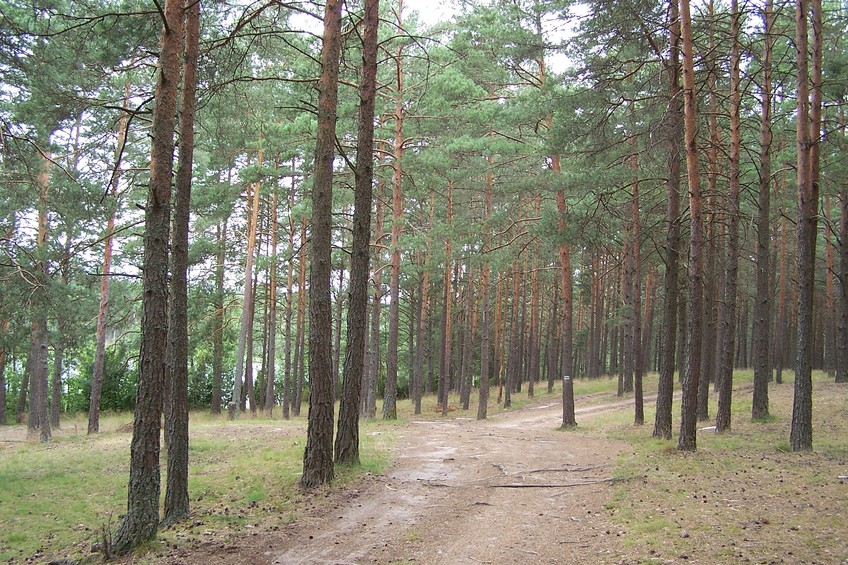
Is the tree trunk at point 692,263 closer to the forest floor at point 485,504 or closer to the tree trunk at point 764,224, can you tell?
the forest floor at point 485,504

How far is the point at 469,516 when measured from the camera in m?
7.26

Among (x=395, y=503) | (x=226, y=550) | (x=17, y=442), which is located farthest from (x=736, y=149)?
(x=17, y=442)

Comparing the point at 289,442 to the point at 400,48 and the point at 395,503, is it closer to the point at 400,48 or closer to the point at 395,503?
the point at 395,503

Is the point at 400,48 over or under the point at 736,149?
over

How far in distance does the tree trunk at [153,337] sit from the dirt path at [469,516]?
123 centimetres

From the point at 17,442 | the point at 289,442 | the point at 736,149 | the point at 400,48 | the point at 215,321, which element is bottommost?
the point at 17,442

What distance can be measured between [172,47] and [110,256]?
1646 centimetres

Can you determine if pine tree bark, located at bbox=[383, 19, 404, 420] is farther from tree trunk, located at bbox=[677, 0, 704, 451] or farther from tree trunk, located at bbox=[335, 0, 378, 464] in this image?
tree trunk, located at bbox=[677, 0, 704, 451]

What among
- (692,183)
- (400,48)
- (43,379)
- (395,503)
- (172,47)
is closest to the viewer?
(172,47)

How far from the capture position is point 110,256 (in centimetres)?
2114

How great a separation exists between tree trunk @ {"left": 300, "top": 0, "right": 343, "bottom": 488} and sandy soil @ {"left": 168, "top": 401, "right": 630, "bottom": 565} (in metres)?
0.71

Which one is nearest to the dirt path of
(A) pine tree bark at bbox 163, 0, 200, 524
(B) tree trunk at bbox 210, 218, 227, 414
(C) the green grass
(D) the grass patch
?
(D) the grass patch

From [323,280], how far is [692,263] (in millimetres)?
6804

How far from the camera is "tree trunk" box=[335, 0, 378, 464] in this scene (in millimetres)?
9625
